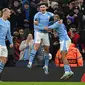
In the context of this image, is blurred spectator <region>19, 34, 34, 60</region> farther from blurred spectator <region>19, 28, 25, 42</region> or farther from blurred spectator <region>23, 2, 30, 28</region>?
blurred spectator <region>23, 2, 30, 28</region>

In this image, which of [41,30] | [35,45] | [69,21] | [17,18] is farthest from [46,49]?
[17,18]

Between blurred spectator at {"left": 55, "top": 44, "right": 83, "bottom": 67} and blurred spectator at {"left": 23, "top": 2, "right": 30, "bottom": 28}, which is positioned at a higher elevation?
blurred spectator at {"left": 23, "top": 2, "right": 30, "bottom": 28}

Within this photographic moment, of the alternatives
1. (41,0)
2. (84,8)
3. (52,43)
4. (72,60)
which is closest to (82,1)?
(84,8)

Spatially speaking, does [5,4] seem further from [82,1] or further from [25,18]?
[82,1]

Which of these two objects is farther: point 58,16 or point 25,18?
point 25,18

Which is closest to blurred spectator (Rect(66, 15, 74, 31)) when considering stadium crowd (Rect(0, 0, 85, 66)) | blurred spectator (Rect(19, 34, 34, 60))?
stadium crowd (Rect(0, 0, 85, 66))

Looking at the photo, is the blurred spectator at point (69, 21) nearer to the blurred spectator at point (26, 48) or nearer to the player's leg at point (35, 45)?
the blurred spectator at point (26, 48)

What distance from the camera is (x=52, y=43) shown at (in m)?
18.1

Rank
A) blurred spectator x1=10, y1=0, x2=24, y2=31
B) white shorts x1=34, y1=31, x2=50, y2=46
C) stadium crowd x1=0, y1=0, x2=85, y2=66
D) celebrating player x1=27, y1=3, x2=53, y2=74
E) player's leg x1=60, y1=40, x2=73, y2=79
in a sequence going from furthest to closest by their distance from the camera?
1. blurred spectator x1=10, y1=0, x2=24, y2=31
2. stadium crowd x1=0, y1=0, x2=85, y2=66
3. white shorts x1=34, y1=31, x2=50, y2=46
4. celebrating player x1=27, y1=3, x2=53, y2=74
5. player's leg x1=60, y1=40, x2=73, y2=79

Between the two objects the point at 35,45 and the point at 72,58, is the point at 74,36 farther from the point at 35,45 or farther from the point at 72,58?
the point at 35,45

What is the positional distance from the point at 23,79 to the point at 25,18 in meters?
4.59

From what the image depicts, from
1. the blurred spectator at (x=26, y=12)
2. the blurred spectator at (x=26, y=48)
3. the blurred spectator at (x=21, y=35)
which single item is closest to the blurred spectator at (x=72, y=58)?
the blurred spectator at (x=26, y=48)

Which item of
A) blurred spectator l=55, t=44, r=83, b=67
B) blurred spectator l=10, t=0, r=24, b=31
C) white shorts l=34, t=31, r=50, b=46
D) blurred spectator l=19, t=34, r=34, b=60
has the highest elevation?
blurred spectator l=10, t=0, r=24, b=31

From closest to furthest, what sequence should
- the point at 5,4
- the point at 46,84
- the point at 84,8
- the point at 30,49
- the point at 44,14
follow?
the point at 46,84 < the point at 44,14 < the point at 30,49 < the point at 84,8 < the point at 5,4
